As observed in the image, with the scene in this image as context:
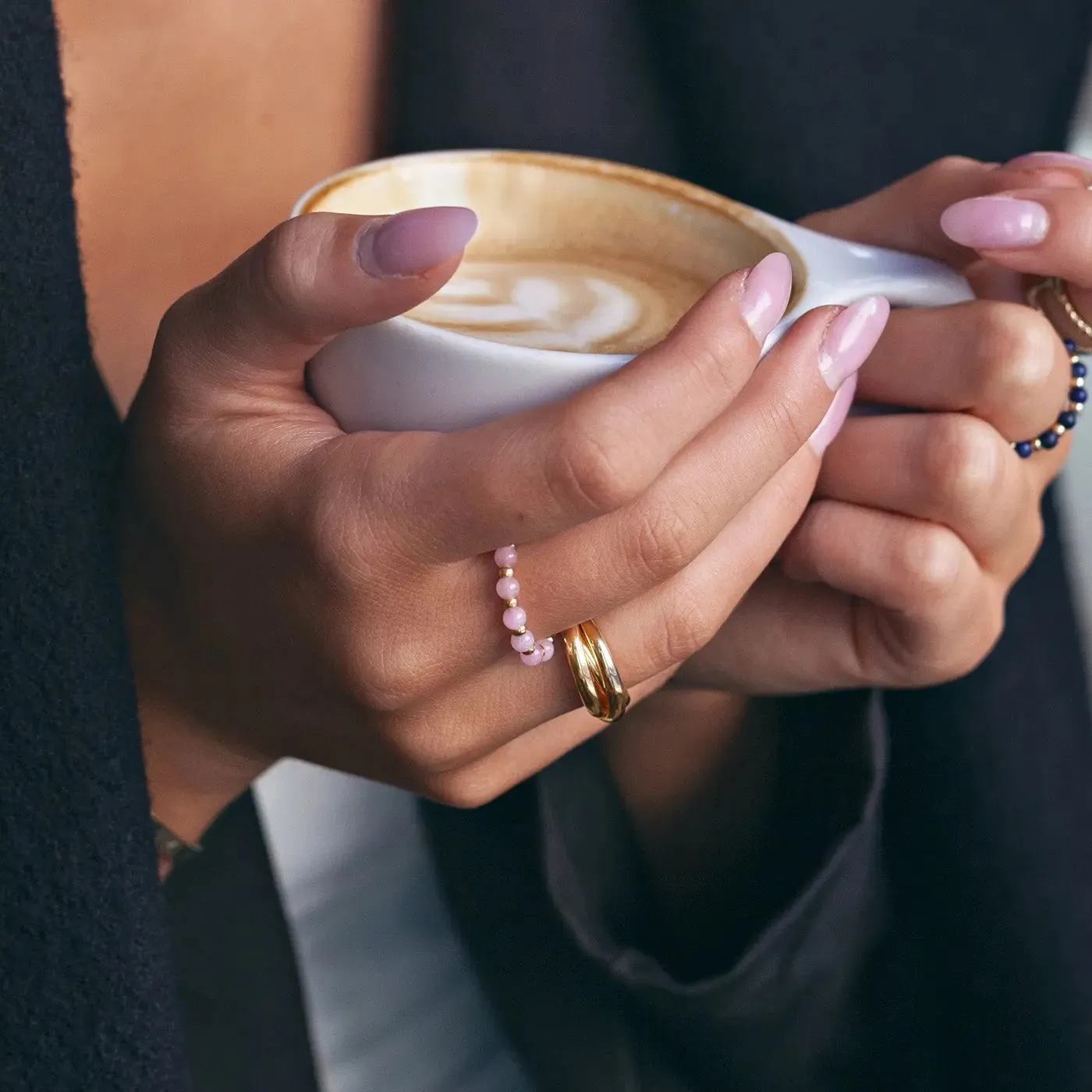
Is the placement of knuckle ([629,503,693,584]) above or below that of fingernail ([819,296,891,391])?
below

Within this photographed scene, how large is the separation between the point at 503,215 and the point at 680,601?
0.22 metres

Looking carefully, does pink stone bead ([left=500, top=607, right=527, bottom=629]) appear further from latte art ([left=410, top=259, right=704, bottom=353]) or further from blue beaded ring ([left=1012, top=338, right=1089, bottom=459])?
blue beaded ring ([left=1012, top=338, right=1089, bottom=459])

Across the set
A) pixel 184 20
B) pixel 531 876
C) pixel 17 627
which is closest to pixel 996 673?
pixel 531 876

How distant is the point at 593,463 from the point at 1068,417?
28 cm

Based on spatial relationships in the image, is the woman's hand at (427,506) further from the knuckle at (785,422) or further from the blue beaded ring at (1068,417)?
the blue beaded ring at (1068,417)

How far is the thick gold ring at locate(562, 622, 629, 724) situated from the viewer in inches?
15.0

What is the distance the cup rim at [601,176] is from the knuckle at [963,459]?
110 mm

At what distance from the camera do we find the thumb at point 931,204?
47cm

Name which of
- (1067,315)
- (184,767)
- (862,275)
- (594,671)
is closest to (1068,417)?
(1067,315)

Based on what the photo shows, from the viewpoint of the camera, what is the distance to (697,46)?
0.70 meters

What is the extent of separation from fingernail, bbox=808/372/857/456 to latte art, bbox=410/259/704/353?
7cm

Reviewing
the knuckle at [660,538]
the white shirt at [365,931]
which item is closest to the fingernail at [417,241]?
the knuckle at [660,538]

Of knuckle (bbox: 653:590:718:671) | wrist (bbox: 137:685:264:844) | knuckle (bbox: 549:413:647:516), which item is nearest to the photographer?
knuckle (bbox: 549:413:647:516)

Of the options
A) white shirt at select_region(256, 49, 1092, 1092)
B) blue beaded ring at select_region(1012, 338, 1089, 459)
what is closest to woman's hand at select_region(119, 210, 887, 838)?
blue beaded ring at select_region(1012, 338, 1089, 459)
